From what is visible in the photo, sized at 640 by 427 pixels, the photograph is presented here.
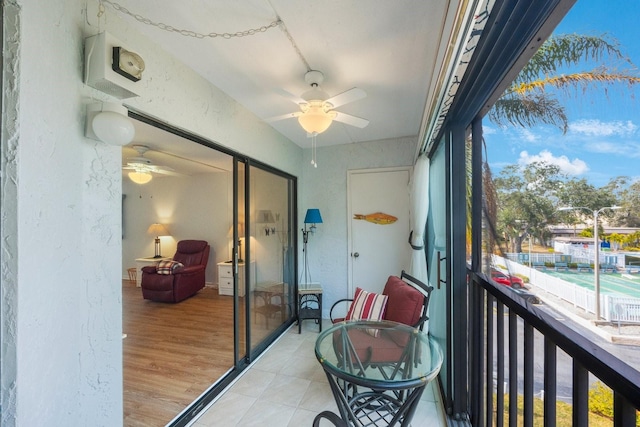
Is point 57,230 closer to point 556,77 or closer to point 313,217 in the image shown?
point 556,77

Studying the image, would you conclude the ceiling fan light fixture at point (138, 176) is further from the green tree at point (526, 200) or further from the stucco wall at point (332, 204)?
the green tree at point (526, 200)

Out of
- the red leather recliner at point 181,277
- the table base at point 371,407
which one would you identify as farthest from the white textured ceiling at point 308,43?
the red leather recliner at point 181,277

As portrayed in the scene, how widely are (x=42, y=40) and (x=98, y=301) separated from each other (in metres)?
1.14

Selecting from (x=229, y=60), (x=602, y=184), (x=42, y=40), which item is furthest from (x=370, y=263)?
(x=42, y=40)

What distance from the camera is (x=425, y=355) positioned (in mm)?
1521

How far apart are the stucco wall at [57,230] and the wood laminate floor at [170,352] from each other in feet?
1.01

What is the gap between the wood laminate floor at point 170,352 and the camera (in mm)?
1888

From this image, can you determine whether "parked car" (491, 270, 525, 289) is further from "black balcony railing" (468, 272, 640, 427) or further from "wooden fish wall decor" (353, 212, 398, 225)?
"wooden fish wall decor" (353, 212, 398, 225)

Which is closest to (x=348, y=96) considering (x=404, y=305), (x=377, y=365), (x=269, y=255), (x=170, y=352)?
(x=404, y=305)

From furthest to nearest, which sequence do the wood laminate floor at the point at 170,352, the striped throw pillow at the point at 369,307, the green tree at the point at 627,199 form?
1. the striped throw pillow at the point at 369,307
2. the wood laminate floor at the point at 170,352
3. the green tree at the point at 627,199

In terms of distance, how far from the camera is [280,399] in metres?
2.00

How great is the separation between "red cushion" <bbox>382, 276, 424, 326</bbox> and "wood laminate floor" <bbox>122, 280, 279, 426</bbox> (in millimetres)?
1421

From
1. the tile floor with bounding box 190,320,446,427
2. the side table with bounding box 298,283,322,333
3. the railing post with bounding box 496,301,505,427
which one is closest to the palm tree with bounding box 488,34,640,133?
the railing post with bounding box 496,301,505,427

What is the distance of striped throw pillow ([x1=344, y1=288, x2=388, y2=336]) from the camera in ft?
7.04
